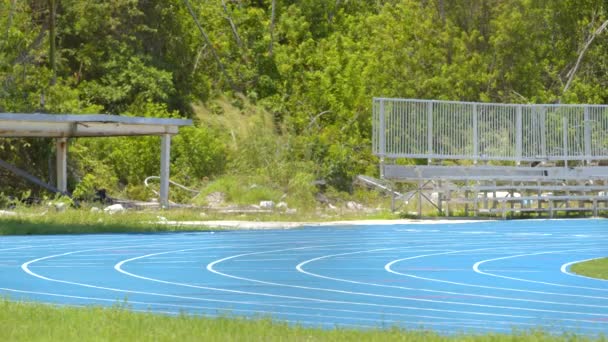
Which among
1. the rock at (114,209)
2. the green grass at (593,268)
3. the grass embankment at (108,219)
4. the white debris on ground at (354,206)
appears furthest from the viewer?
the white debris on ground at (354,206)

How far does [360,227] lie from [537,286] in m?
13.4

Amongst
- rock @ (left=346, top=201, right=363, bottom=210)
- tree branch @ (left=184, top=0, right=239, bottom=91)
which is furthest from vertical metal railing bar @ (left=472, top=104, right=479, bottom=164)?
tree branch @ (left=184, top=0, right=239, bottom=91)

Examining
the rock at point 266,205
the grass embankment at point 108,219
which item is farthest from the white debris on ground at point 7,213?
the rock at point 266,205

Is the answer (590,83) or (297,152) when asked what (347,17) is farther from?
(297,152)

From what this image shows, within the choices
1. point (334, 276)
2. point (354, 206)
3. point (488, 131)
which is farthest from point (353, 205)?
point (334, 276)

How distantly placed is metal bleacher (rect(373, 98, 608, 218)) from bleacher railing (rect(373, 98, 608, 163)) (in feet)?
0.09

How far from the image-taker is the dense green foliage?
3972 cm

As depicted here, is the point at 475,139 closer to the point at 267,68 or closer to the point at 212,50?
the point at 267,68

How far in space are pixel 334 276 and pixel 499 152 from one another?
1971 centimetres

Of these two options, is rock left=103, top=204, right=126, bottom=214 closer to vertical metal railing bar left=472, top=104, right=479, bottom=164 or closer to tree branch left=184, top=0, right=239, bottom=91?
vertical metal railing bar left=472, top=104, right=479, bottom=164

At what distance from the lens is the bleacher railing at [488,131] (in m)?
34.7

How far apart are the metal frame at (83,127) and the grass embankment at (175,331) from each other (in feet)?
63.3

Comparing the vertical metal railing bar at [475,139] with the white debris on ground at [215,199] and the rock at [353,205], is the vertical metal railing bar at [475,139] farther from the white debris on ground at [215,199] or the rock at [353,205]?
the white debris on ground at [215,199]

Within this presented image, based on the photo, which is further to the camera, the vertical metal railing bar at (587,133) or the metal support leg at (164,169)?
the vertical metal railing bar at (587,133)
